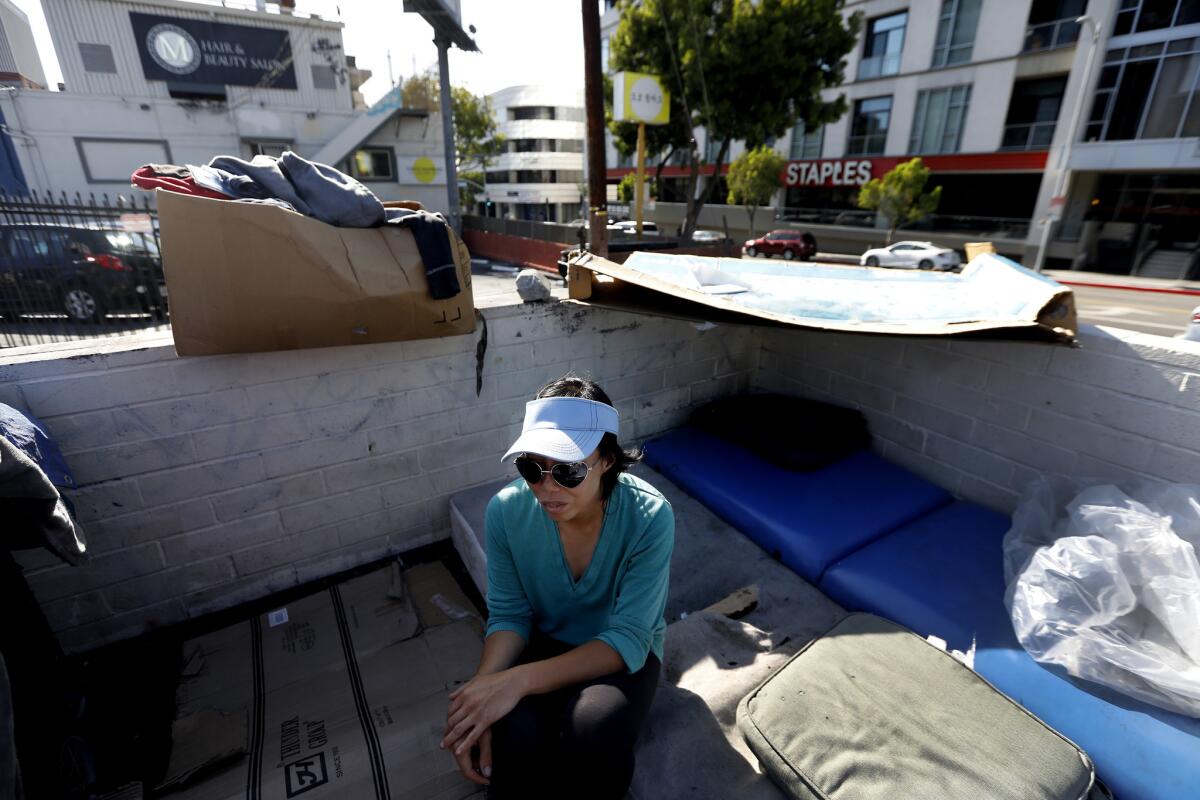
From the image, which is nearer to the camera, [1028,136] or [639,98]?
[639,98]

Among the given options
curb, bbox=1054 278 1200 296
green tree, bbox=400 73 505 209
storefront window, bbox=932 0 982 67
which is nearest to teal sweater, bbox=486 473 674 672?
curb, bbox=1054 278 1200 296

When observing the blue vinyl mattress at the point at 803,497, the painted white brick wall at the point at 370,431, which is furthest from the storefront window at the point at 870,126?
the blue vinyl mattress at the point at 803,497

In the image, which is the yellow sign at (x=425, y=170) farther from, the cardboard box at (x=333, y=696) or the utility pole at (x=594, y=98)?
the cardboard box at (x=333, y=696)

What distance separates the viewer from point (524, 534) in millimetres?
1812

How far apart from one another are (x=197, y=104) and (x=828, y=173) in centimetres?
2580

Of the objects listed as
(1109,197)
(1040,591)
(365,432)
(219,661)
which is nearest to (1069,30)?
(1109,197)

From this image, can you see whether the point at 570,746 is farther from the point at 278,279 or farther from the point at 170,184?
the point at 170,184

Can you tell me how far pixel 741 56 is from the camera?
557 inches

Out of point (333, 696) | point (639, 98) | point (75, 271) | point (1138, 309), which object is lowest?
point (1138, 309)

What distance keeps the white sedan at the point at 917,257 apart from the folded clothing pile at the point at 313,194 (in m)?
17.9

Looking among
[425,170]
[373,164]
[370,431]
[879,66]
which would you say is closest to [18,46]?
[373,164]

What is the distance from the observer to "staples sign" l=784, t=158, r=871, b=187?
23.3 meters

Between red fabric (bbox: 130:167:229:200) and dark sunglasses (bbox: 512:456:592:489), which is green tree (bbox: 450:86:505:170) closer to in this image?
red fabric (bbox: 130:167:229:200)

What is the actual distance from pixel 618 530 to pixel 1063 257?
24.9 meters
